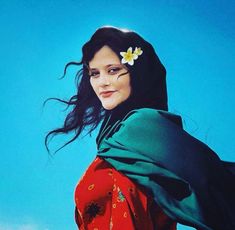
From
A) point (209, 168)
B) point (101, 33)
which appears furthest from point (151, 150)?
point (101, 33)

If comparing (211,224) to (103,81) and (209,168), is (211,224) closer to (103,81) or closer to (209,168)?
(209,168)

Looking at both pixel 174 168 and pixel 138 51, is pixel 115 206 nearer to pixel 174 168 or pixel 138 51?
pixel 174 168

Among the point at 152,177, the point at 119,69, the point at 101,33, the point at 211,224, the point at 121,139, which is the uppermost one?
the point at 101,33

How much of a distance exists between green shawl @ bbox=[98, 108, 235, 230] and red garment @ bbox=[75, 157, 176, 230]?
0.16ft

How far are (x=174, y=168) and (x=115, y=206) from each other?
0.27m

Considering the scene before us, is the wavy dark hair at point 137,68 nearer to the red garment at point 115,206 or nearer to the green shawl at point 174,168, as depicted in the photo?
the green shawl at point 174,168

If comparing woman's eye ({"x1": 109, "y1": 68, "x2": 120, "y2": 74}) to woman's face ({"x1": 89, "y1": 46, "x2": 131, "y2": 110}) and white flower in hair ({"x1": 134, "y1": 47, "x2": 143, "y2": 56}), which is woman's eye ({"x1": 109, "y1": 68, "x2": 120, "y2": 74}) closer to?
woman's face ({"x1": 89, "y1": 46, "x2": 131, "y2": 110})

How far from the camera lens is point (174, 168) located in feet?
6.00

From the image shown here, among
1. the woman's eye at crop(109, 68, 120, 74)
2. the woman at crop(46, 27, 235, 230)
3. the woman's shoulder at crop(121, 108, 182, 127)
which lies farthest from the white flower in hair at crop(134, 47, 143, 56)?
the woman's shoulder at crop(121, 108, 182, 127)

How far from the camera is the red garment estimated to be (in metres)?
1.77

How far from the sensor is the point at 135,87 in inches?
82.0

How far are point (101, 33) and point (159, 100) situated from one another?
1.32ft

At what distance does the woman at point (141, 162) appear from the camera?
5.87ft

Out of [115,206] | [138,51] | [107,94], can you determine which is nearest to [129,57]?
[138,51]
